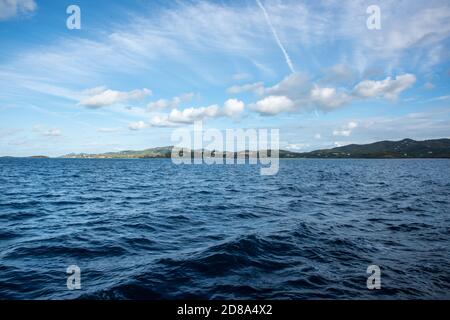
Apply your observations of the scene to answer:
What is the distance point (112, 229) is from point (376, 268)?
1652 centimetres

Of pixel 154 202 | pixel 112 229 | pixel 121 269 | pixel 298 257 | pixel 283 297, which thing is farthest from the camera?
pixel 154 202

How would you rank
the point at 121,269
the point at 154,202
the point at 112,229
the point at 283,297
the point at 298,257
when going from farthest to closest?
the point at 154,202, the point at 112,229, the point at 298,257, the point at 121,269, the point at 283,297

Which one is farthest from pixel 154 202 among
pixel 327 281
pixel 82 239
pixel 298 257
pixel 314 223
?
pixel 327 281

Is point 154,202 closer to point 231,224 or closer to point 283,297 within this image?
point 231,224

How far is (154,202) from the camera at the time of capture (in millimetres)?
31391

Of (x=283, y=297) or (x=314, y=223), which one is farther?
(x=314, y=223)

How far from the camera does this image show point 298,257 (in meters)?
14.1

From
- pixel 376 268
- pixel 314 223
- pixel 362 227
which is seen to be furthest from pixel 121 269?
pixel 362 227
